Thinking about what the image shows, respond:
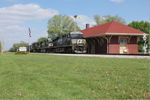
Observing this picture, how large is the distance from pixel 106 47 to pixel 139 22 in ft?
146

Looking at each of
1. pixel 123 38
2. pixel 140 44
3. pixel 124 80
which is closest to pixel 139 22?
pixel 140 44

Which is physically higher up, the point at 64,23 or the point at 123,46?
the point at 64,23

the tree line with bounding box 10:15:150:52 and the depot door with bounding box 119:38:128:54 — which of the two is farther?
the tree line with bounding box 10:15:150:52

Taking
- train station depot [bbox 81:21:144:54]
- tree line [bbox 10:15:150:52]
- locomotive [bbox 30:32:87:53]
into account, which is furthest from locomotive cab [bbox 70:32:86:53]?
tree line [bbox 10:15:150:52]

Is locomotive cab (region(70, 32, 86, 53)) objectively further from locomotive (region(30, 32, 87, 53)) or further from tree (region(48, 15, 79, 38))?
tree (region(48, 15, 79, 38))

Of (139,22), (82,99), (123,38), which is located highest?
(139,22)

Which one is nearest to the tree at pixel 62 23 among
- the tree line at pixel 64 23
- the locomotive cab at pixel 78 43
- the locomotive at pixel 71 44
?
the tree line at pixel 64 23

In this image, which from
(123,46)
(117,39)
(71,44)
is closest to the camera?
(117,39)

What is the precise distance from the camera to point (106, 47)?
3538 cm

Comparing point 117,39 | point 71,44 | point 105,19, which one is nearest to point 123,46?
point 117,39

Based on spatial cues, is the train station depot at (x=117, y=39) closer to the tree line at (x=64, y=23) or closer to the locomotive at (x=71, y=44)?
the locomotive at (x=71, y=44)

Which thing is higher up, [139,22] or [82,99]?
[139,22]

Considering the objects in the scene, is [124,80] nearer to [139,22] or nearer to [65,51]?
[65,51]

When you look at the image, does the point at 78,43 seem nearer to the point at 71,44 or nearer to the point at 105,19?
the point at 71,44
